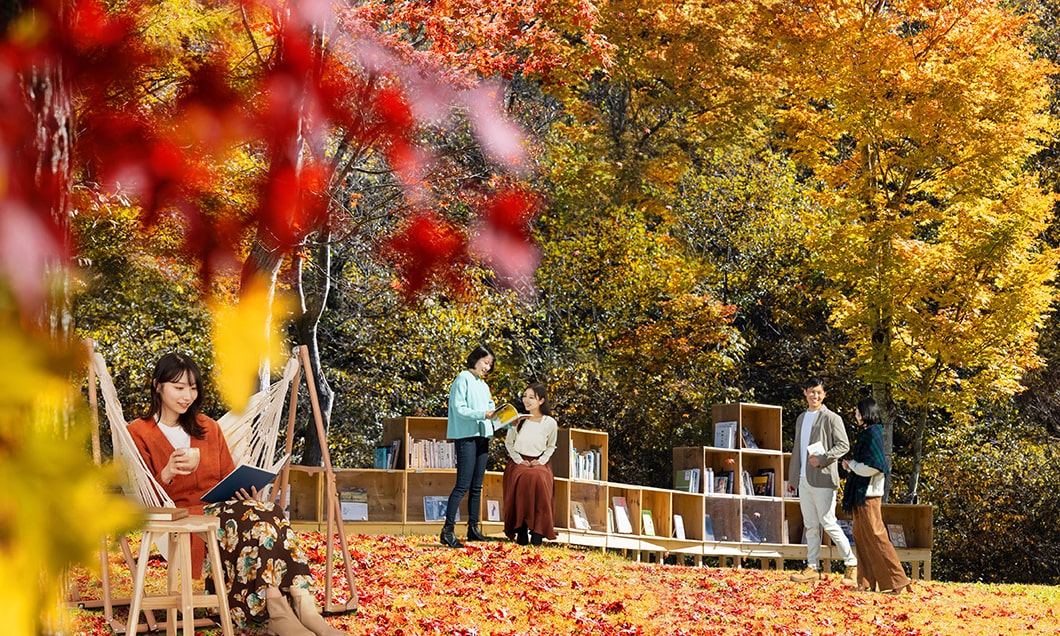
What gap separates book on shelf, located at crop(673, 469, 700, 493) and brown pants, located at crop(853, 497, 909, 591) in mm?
2918

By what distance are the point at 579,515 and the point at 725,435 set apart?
1.76m

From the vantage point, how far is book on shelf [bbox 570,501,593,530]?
985 centimetres

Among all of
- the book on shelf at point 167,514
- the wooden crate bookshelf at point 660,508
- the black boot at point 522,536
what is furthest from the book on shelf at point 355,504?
the book on shelf at point 167,514

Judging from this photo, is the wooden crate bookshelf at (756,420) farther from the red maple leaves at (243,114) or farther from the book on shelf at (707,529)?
the red maple leaves at (243,114)

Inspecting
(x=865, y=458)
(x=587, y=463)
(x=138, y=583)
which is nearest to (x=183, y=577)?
(x=138, y=583)

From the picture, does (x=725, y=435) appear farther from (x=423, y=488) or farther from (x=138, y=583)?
(x=138, y=583)

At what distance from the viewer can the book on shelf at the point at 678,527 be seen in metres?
10.8

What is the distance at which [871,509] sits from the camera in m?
7.89

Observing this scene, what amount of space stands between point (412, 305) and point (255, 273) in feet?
14.8

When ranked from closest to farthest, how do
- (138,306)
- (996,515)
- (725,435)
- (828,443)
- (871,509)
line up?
(871,509) < (828,443) < (725,435) < (138,306) < (996,515)

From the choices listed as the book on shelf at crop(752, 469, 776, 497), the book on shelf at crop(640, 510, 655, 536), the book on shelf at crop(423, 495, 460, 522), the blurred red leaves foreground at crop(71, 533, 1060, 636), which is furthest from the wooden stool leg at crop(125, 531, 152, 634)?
the book on shelf at crop(752, 469, 776, 497)

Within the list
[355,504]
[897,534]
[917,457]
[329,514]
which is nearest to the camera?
[329,514]

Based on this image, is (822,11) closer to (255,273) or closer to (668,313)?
(668,313)

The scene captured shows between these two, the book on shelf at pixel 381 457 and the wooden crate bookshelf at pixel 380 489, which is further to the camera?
the book on shelf at pixel 381 457
